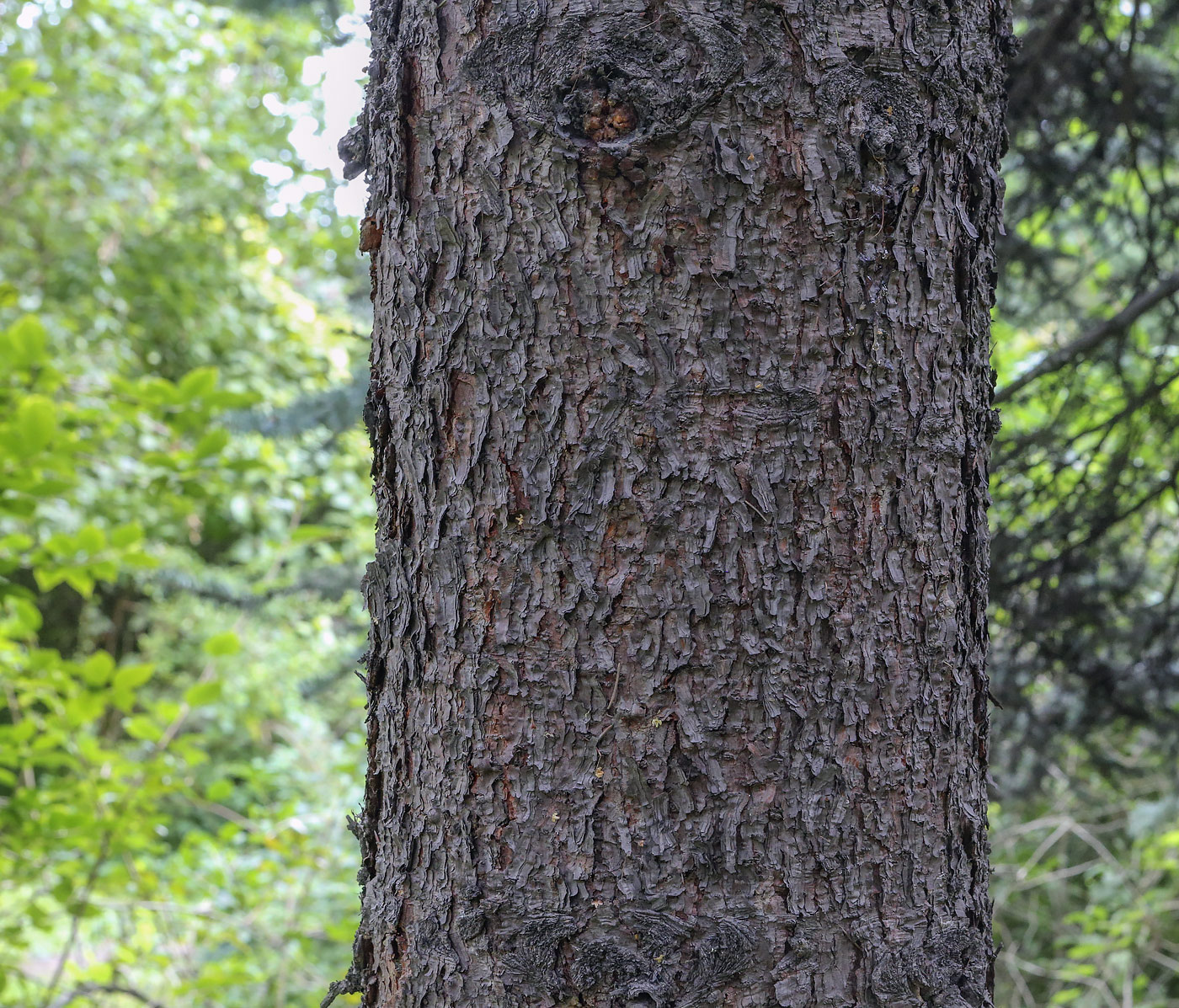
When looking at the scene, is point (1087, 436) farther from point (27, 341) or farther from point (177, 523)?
point (177, 523)

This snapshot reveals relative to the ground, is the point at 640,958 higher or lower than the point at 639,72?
lower

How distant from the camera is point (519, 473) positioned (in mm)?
831

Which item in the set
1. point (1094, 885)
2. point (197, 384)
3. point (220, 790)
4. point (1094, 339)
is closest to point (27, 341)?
point (197, 384)

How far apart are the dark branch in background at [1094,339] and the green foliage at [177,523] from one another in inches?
77.6

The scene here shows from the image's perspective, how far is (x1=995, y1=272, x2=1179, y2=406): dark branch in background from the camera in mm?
2582

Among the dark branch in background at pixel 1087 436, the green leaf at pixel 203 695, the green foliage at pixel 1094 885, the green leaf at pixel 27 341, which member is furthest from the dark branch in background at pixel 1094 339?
the green leaf at pixel 27 341

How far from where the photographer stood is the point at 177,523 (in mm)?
6840

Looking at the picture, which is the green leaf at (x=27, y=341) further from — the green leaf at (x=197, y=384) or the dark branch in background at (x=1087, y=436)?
the dark branch in background at (x=1087, y=436)

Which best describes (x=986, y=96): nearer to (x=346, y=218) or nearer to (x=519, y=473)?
(x=519, y=473)

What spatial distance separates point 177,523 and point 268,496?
0.71 metres

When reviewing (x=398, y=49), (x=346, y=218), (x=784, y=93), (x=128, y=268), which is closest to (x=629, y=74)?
(x=784, y=93)

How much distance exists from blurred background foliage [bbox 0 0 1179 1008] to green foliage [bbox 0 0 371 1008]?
1.3 inches

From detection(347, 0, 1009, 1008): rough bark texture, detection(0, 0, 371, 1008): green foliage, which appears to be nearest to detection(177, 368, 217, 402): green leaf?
detection(0, 0, 371, 1008): green foliage

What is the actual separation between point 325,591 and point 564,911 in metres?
4.02
